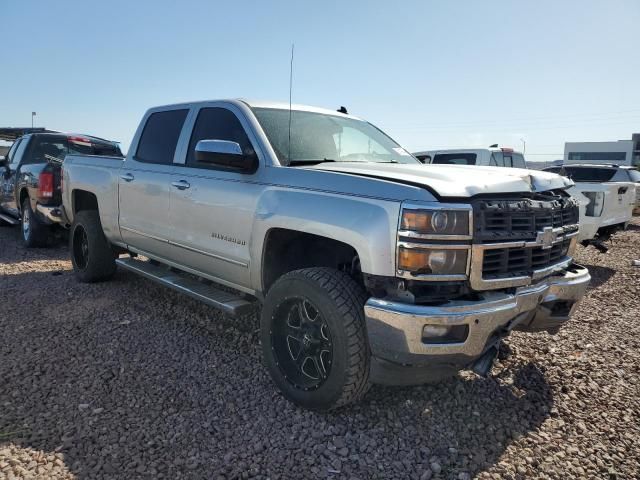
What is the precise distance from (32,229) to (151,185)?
4.59 m

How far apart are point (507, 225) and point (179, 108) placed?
3180 mm

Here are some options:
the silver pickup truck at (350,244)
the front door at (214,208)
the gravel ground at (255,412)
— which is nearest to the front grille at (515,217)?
the silver pickup truck at (350,244)

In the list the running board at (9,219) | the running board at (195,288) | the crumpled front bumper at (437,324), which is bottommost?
the running board at (9,219)

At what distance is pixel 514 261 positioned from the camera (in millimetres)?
2844

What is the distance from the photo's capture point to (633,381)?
141 inches

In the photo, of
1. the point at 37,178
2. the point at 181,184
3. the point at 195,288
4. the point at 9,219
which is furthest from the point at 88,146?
the point at 195,288

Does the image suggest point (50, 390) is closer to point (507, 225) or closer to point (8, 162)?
point (507, 225)

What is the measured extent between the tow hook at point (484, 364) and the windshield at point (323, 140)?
173cm

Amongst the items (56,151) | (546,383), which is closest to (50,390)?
(546,383)

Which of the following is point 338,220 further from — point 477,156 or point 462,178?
point 477,156

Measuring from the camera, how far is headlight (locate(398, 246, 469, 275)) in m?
2.56

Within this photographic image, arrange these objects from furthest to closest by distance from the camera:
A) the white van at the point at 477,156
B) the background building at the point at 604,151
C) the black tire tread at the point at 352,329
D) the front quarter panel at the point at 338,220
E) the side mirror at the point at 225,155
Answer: the background building at the point at 604,151 < the white van at the point at 477,156 < the side mirror at the point at 225,155 < the black tire tread at the point at 352,329 < the front quarter panel at the point at 338,220

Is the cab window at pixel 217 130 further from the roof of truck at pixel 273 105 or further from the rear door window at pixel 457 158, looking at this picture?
the rear door window at pixel 457 158

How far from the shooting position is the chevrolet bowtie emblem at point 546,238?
290 centimetres
